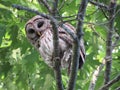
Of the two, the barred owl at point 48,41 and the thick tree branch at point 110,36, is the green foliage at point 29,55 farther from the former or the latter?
the thick tree branch at point 110,36

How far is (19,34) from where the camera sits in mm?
3408

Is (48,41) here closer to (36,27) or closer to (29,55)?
(36,27)

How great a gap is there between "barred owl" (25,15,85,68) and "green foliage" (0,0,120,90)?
17 cm

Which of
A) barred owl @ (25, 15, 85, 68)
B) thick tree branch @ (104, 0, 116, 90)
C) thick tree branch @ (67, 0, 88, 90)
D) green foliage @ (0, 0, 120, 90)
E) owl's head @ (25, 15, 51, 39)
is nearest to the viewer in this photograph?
thick tree branch @ (67, 0, 88, 90)

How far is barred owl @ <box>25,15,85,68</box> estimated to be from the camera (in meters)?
2.57

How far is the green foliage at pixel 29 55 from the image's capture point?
304 cm

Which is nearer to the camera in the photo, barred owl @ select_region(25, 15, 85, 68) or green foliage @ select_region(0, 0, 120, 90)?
barred owl @ select_region(25, 15, 85, 68)

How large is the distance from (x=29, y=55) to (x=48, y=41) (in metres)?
0.80

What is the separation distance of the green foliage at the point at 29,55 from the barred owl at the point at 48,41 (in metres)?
0.17

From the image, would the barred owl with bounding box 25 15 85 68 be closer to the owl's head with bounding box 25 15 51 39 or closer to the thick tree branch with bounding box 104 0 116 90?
the owl's head with bounding box 25 15 51 39

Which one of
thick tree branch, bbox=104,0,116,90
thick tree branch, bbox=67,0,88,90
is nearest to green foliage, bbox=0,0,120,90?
thick tree branch, bbox=104,0,116,90

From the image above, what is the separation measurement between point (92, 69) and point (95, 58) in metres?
0.13

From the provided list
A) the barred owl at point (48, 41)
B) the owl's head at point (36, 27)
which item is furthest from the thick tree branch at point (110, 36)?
the owl's head at point (36, 27)

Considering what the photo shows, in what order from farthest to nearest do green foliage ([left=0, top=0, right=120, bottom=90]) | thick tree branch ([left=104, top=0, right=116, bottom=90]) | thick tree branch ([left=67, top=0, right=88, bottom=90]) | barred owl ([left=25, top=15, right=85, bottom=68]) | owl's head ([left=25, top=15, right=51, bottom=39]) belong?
1. green foliage ([left=0, top=0, right=120, bottom=90])
2. owl's head ([left=25, top=15, right=51, bottom=39])
3. barred owl ([left=25, top=15, right=85, bottom=68])
4. thick tree branch ([left=104, top=0, right=116, bottom=90])
5. thick tree branch ([left=67, top=0, right=88, bottom=90])
